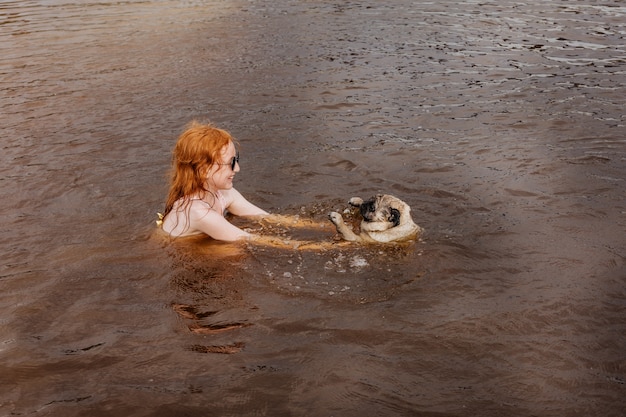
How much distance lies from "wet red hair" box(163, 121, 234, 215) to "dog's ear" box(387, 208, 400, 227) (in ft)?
4.87

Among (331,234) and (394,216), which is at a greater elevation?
(394,216)

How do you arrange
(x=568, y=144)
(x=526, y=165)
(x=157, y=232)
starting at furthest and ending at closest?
(x=568, y=144), (x=526, y=165), (x=157, y=232)

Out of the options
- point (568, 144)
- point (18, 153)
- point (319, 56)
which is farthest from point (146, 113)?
point (568, 144)

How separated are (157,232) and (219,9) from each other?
10784 mm

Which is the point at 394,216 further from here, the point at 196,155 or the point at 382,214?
the point at 196,155

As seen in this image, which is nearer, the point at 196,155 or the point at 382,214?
the point at 382,214

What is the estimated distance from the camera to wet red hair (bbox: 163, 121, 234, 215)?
565 centimetres

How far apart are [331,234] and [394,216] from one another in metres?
0.70

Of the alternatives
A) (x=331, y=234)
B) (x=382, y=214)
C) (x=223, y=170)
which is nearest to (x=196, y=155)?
(x=223, y=170)

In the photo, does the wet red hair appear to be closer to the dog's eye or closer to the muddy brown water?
the muddy brown water

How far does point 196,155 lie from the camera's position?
223 inches

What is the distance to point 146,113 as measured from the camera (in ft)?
30.7

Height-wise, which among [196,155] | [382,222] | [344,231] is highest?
[196,155]

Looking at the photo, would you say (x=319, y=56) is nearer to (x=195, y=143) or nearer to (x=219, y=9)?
(x=219, y=9)
